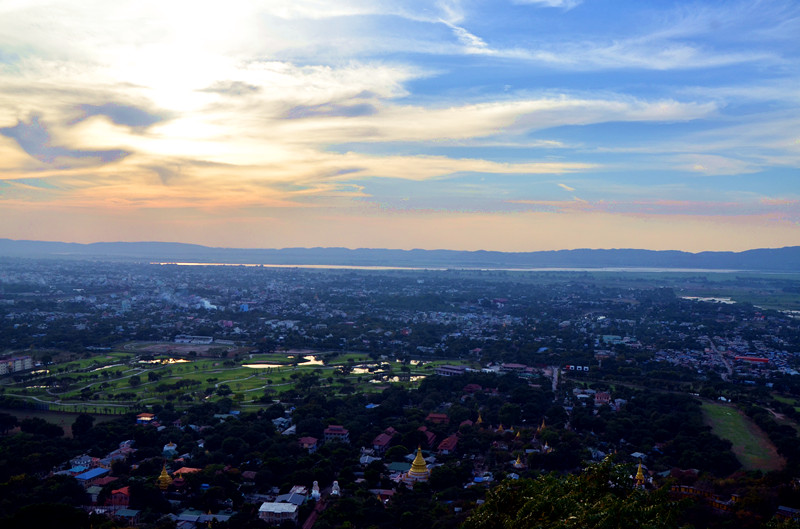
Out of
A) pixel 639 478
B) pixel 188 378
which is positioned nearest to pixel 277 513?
pixel 639 478

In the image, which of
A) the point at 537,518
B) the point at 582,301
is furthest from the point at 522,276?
the point at 537,518

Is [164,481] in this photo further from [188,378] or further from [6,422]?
[188,378]

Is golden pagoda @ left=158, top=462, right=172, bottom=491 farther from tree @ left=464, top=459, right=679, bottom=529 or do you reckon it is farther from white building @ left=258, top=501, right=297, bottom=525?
tree @ left=464, top=459, right=679, bottom=529

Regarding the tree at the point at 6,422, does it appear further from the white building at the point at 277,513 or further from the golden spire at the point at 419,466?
the golden spire at the point at 419,466

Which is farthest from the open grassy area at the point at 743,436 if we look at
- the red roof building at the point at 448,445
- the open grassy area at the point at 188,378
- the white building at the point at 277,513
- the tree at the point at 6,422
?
the tree at the point at 6,422

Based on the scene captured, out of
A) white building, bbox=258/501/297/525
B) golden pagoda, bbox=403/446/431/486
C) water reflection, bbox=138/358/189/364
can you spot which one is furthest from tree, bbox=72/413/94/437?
water reflection, bbox=138/358/189/364

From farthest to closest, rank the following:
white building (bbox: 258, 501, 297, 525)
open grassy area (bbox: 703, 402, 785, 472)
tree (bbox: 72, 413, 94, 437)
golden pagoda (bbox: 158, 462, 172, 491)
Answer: tree (bbox: 72, 413, 94, 437), open grassy area (bbox: 703, 402, 785, 472), golden pagoda (bbox: 158, 462, 172, 491), white building (bbox: 258, 501, 297, 525)

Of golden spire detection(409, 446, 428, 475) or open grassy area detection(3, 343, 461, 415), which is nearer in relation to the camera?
golden spire detection(409, 446, 428, 475)

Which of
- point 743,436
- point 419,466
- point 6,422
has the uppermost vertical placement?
point 6,422
